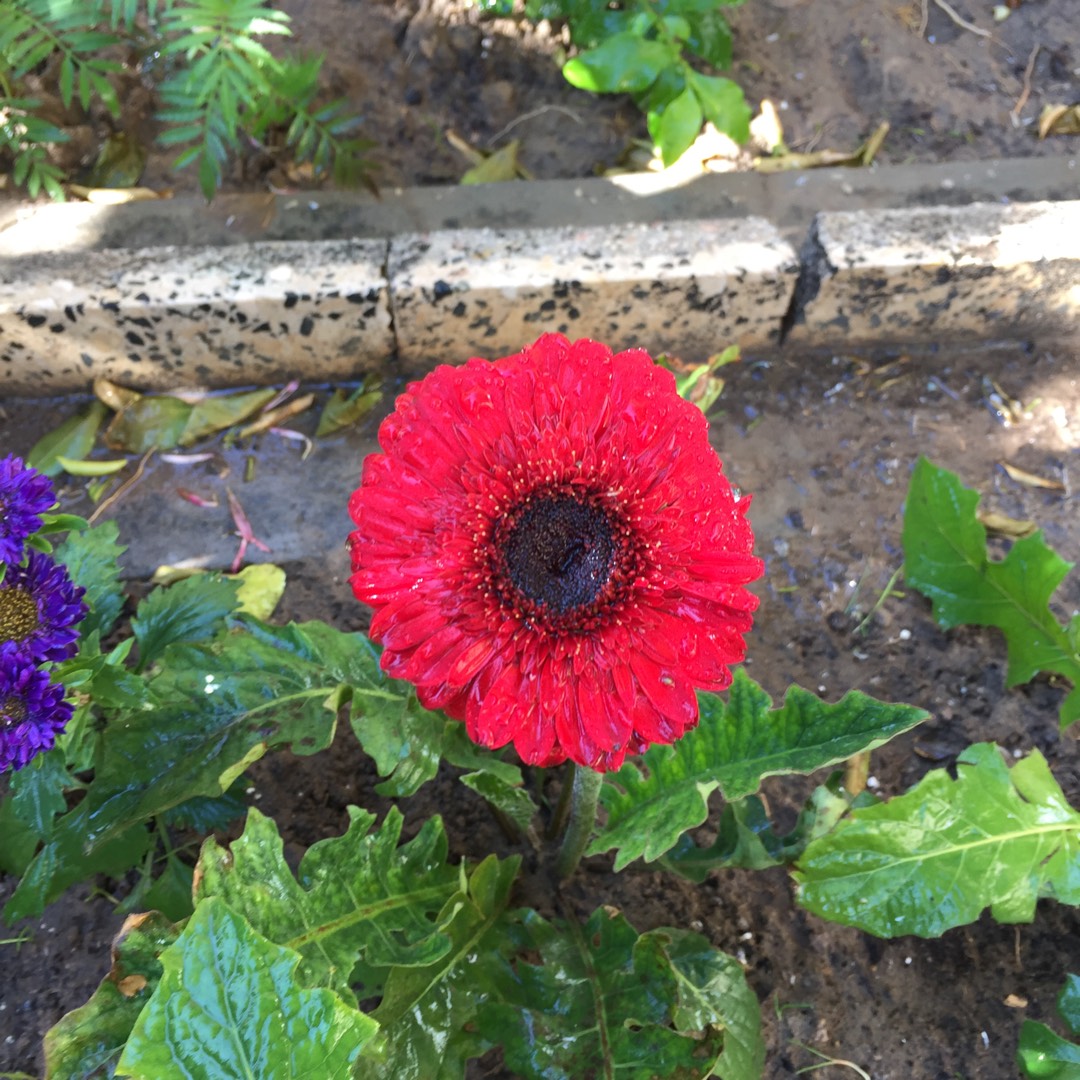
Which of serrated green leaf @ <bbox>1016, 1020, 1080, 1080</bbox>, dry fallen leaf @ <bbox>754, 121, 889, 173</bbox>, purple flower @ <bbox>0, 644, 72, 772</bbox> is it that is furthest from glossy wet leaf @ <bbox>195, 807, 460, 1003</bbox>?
dry fallen leaf @ <bbox>754, 121, 889, 173</bbox>

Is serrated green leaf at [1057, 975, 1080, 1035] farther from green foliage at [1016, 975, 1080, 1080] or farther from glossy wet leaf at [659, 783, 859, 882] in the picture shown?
glossy wet leaf at [659, 783, 859, 882]

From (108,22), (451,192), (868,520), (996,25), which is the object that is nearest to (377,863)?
(868,520)

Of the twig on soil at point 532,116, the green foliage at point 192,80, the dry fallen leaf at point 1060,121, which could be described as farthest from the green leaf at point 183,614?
the dry fallen leaf at point 1060,121

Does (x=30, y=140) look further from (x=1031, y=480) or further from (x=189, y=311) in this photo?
(x=1031, y=480)

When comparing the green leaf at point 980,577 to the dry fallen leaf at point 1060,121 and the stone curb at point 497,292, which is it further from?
the dry fallen leaf at point 1060,121

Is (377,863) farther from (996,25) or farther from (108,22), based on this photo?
(996,25)

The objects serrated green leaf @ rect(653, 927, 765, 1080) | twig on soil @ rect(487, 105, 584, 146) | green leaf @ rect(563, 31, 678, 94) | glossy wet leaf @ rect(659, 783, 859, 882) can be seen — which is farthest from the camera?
twig on soil @ rect(487, 105, 584, 146)
